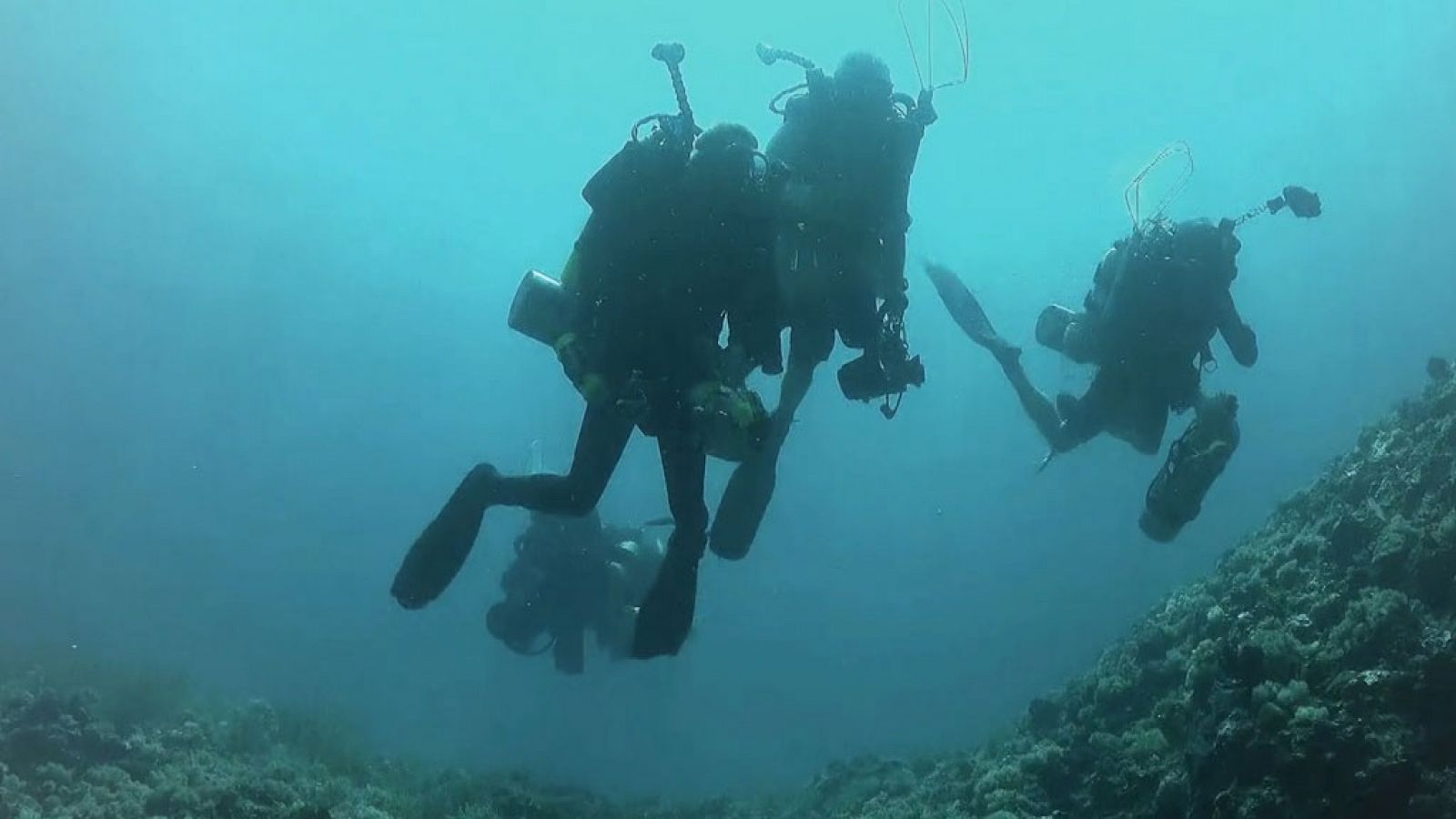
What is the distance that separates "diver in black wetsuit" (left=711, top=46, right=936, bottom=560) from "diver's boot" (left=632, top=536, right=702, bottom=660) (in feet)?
6.75

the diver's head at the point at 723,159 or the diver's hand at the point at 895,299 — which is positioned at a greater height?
the diver's hand at the point at 895,299

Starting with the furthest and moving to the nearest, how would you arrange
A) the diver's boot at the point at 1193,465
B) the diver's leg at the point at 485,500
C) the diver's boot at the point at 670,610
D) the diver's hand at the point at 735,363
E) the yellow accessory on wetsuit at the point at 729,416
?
1. the diver's boot at the point at 1193,465
2. the diver's leg at the point at 485,500
3. the diver's hand at the point at 735,363
4. the diver's boot at the point at 670,610
5. the yellow accessory on wetsuit at the point at 729,416

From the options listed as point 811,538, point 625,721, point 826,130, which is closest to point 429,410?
point 811,538

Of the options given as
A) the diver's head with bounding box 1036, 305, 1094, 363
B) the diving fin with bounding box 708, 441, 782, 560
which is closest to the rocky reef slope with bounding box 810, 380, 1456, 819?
the diver's head with bounding box 1036, 305, 1094, 363

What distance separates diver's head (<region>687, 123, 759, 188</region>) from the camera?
7785 mm

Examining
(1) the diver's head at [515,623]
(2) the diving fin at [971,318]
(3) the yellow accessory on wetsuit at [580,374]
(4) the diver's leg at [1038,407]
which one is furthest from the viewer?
(1) the diver's head at [515,623]

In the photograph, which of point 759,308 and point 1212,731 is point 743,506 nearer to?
point 759,308

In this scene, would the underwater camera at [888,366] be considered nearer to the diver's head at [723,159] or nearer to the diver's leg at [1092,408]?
the diver's head at [723,159]

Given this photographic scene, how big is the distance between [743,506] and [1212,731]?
15.8ft

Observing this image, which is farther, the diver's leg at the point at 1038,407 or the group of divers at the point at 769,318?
the diver's leg at the point at 1038,407

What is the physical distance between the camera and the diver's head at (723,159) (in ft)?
25.5

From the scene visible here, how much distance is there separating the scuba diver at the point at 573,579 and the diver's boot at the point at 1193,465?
10.1 m

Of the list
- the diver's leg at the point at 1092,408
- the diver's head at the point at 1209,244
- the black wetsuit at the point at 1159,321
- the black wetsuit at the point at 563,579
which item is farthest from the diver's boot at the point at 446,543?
the black wetsuit at the point at 563,579

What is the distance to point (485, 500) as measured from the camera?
861 cm
